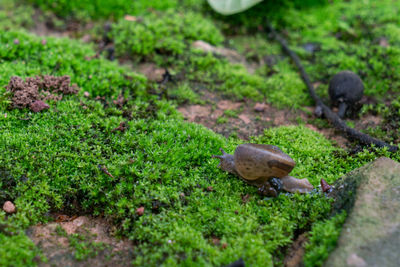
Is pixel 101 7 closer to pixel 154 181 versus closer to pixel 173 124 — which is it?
pixel 173 124

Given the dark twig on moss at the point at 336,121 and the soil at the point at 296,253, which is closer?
the soil at the point at 296,253

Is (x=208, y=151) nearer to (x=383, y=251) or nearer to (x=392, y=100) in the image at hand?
(x=383, y=251)

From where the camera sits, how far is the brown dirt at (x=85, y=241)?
2639mm

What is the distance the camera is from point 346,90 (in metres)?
4.47

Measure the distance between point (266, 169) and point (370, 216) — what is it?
912 mm

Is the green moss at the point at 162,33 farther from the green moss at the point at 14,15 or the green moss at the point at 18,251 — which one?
the green moss at the point at 18,251

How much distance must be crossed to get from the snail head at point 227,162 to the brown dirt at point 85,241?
1.21 metres

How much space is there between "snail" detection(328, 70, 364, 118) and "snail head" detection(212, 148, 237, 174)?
208cm

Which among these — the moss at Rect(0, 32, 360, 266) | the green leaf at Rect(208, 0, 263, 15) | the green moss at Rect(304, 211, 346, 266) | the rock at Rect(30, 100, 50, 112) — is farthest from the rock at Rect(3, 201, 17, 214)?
the green leaf at Rect(208, 0, 263, 15)

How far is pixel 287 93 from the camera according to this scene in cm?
501

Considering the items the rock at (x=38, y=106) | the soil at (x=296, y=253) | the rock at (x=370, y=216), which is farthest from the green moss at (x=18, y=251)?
the rock at (x=370, y=216)

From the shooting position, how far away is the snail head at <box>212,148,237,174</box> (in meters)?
3.34

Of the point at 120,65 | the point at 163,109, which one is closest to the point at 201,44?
the point at 120,65

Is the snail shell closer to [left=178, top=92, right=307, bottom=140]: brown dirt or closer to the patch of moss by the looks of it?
[left=178, top=92, right=307, bottom=140]: brown dirt
